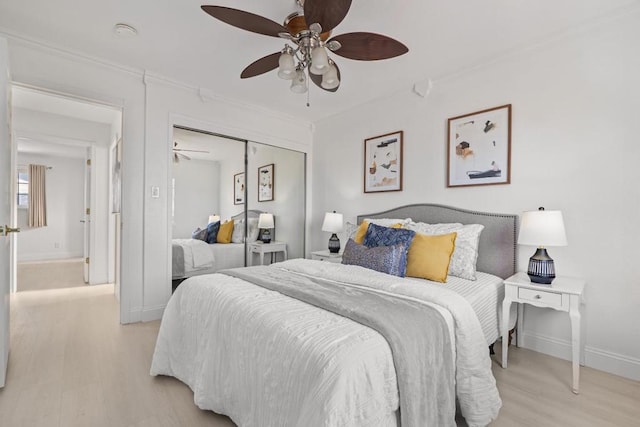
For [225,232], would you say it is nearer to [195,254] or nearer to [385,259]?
[195,254]

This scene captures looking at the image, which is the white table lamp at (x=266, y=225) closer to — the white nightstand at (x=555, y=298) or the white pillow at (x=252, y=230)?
the white pillow at (x=252, y=230)

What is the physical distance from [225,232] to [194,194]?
59cm

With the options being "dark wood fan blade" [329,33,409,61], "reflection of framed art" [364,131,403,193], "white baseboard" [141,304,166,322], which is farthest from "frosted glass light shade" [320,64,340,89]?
"white baseboard" [141,304,166,322]

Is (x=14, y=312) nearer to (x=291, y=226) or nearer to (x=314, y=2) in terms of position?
(x=291, y=226)

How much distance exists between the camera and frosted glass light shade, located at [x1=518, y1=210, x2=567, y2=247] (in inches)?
79.0

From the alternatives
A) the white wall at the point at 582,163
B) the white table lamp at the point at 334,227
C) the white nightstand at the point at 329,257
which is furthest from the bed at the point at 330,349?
the white table lamp at the point at 334,227

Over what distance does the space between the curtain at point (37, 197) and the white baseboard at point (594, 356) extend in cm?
893

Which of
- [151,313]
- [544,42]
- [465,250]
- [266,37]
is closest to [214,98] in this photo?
[266,37]

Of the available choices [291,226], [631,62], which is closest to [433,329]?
[631,62]

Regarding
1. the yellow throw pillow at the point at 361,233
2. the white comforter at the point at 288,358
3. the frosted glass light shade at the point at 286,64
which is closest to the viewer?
the white comforter at the point at 288,358

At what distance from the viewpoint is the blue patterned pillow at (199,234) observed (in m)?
3.45

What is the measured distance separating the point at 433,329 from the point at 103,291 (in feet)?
14.7

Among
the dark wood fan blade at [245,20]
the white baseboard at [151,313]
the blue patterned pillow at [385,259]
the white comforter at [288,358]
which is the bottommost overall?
the white baseboard at [151,313]

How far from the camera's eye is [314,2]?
4.97 feet
